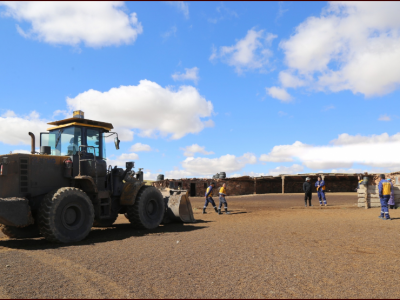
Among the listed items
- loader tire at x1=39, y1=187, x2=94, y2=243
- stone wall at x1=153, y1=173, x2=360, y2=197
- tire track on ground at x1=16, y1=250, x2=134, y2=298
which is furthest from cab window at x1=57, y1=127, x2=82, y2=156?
stone wall at x1=153, y1=173, x2=360, y2=197

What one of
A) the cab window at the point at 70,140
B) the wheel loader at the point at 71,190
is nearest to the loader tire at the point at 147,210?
the wheel loader at the point at 71,190

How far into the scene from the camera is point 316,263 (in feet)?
20.2

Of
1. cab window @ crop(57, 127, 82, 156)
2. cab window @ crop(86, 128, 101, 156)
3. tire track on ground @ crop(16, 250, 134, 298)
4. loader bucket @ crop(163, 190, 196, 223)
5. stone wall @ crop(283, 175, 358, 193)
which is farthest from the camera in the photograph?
stone wall @ crop(283, 175, 358, 193)

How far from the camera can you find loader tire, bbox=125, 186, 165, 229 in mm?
11000

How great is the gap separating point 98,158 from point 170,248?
15.0ft

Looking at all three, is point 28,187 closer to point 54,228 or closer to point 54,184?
point 54,184

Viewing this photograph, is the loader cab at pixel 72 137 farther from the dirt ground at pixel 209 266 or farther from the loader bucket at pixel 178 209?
the loader bucket at pixel 178 209

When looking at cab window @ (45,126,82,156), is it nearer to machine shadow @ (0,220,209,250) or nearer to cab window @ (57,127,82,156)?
cab window @ (57,127,82,156)

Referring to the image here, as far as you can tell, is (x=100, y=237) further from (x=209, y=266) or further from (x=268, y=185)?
(x=268, y=185)

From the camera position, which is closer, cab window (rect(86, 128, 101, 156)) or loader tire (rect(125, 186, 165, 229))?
cab window (rect(86, 128, 101, 156))

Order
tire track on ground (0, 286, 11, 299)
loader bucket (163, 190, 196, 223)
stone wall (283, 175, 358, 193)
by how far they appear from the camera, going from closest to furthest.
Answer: tire track on ground (0, 286, 11, 299) → loader bucket (163, 190, 196, 223) → stone wall (283, 175, 358, 193)

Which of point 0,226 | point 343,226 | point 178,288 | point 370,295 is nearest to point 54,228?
point 0,226

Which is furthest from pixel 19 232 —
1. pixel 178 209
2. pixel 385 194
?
pixel 385 194

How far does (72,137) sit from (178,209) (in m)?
4.69
